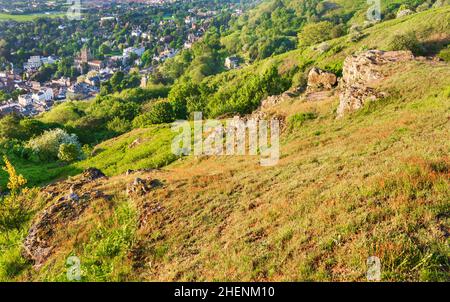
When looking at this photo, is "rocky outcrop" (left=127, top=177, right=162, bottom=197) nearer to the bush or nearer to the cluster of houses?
the bush

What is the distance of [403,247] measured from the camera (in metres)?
8.38

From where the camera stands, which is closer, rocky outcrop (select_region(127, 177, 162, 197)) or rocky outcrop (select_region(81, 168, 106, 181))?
rocky outcrop (select_region(127, 177, 162, 197))

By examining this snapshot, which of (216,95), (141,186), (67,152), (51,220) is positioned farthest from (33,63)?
(141,186)

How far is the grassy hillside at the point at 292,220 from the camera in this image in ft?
28.7

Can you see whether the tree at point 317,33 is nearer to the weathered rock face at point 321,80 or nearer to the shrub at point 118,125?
the shrub at point 118,125

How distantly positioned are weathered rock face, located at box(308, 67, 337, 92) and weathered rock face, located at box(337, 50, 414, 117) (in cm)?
187

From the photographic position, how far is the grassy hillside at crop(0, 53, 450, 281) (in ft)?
28.7

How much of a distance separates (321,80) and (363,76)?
6.97 meters

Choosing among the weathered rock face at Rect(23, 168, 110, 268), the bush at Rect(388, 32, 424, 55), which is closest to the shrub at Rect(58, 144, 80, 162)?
the weathered rock face at Rect(23, 168, 110, 268)

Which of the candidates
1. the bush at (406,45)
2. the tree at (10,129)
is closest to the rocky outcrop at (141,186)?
the bush at (406,45)

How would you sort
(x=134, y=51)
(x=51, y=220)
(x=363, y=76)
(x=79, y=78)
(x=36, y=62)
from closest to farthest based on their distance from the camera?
(x=51, y=220) → (x=363, y=76) → (x=79, y=78) → (x=36, y=62) → (x=134, y=51)

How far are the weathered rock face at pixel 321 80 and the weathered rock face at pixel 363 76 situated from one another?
187 cm

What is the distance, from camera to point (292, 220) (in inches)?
435

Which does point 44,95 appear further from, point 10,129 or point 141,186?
point 141,186
